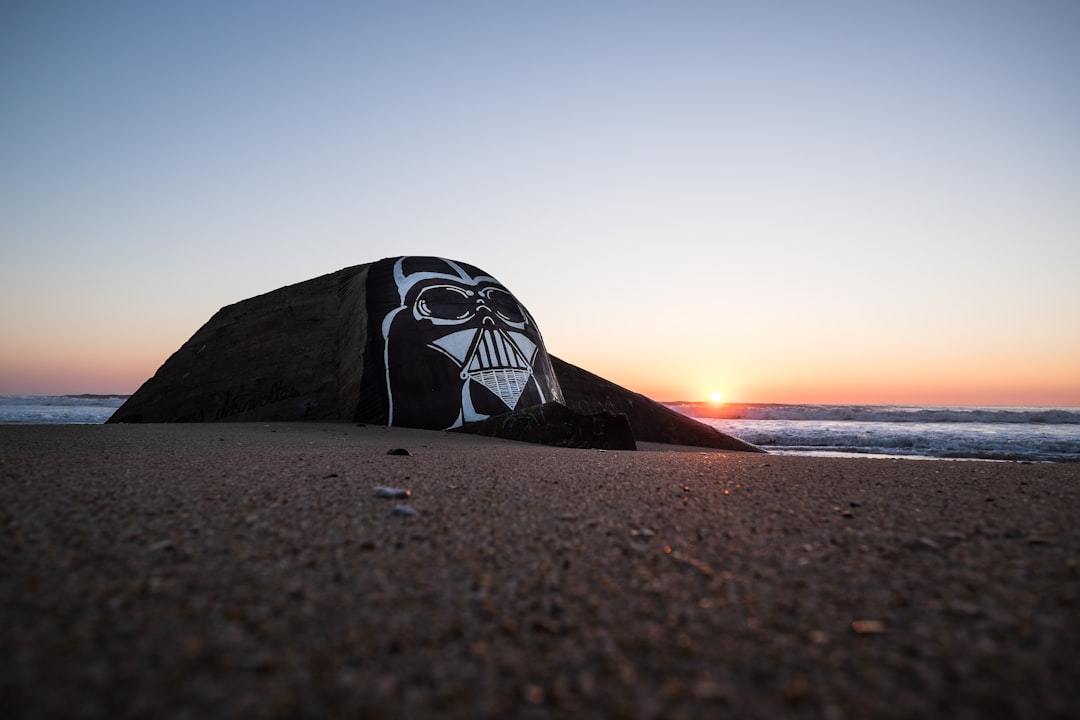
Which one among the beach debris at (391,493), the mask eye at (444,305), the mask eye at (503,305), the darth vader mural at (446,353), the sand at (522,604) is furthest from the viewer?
the mask eye at (503,305)

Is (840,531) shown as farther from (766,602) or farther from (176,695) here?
(176,695)

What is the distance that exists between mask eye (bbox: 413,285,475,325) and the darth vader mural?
0.4 inches

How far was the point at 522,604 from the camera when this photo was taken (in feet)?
3.49

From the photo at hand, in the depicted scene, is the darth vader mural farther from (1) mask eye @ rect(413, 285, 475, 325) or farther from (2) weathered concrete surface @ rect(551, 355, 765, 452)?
(2) weathered concrete surface @ rect(551, 355, 765, 452)

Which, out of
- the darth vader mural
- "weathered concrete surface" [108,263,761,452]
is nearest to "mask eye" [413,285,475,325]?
the darth vader mural

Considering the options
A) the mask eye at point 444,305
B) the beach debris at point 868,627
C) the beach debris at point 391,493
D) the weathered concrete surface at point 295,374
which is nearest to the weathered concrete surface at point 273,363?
the weathered concrete surface at point 295,374

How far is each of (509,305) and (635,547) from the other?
18.3ft

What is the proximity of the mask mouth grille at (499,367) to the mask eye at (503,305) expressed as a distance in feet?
1.17

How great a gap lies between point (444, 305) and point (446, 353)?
0.69m

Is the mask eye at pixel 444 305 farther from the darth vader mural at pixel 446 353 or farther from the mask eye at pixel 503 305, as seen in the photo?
the mask eye at pixel 503 305

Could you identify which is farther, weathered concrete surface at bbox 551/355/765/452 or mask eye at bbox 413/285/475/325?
weathered concrete surface at bbox 551/355/765/452

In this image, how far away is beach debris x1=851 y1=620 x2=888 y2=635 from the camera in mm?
960

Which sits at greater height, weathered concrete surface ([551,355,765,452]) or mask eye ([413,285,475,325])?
mask eye ([413,285,475,325])

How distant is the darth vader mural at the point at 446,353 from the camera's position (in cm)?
581
